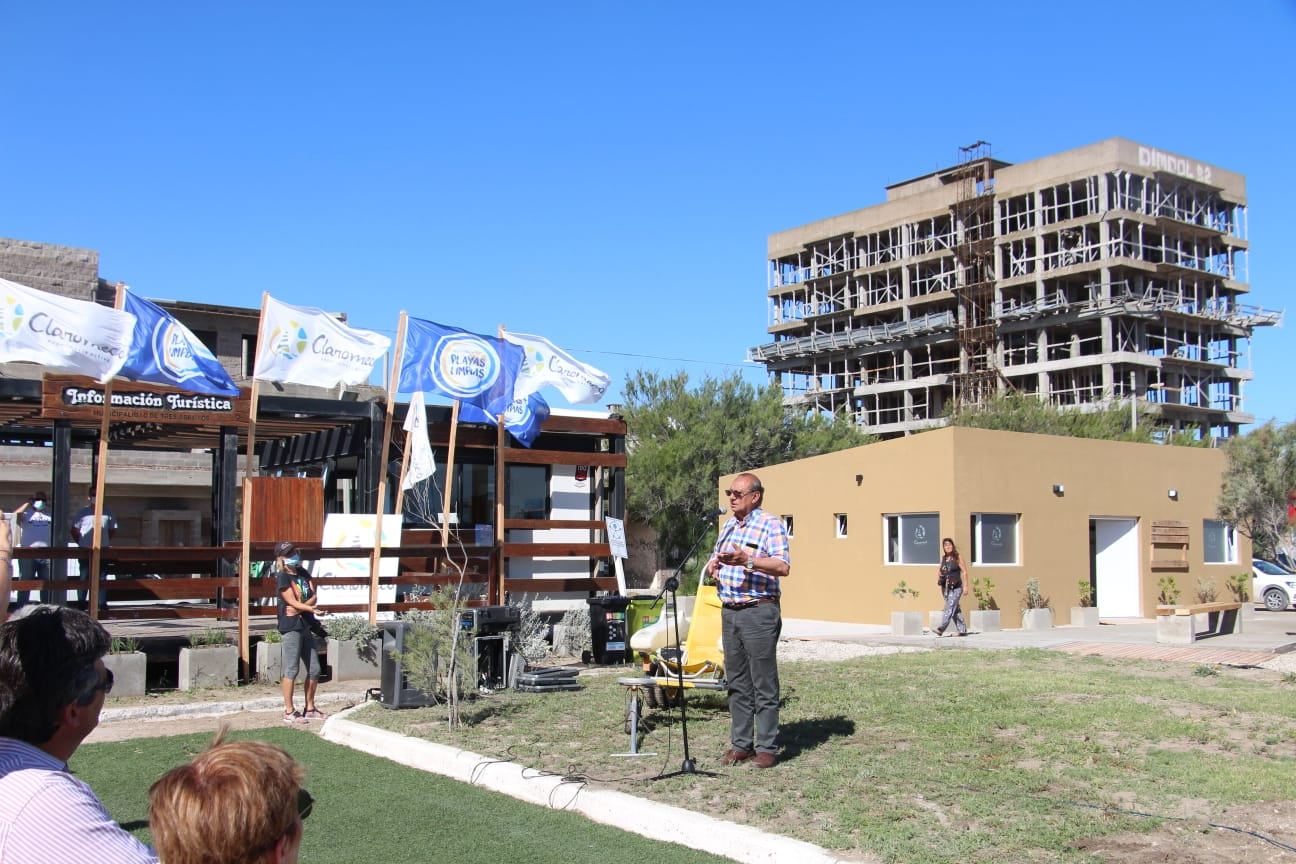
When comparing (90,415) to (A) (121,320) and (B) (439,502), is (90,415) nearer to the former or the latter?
(A) (121,320)

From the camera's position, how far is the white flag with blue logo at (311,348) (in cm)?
1299

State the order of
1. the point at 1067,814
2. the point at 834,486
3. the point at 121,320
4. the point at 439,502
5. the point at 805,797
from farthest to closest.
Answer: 1. the point at 834,486
2. the point at 439,502
3. the point at 121,320
4. the point at 805,797
5. the point at 1067,814

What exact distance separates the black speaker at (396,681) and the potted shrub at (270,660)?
265 centimetres

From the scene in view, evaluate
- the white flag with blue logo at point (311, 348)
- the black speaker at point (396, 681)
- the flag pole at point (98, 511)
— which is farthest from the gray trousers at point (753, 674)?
the flag pole at point (98, 511)

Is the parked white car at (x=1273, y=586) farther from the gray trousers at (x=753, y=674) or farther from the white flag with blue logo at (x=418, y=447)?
the gray trousers at (x=753, y=674)

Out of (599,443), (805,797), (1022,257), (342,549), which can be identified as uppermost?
(1022,257)

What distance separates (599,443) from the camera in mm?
18375

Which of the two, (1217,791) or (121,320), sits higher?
(121,320)

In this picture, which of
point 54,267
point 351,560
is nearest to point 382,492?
point 351,560

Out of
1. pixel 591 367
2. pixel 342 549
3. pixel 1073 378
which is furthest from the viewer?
pixel 1073 378

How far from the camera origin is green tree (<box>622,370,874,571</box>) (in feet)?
143

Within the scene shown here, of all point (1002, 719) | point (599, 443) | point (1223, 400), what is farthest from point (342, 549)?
point (1223, 400)

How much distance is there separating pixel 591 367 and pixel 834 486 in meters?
10.00

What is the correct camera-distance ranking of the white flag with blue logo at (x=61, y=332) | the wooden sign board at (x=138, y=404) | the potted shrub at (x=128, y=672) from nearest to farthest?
1. the white flag with blue logo at (x=61, y=332)
2. the potted shrub at (x=128, y=672)
3. the wooden sign board at (x=138, y=404)
